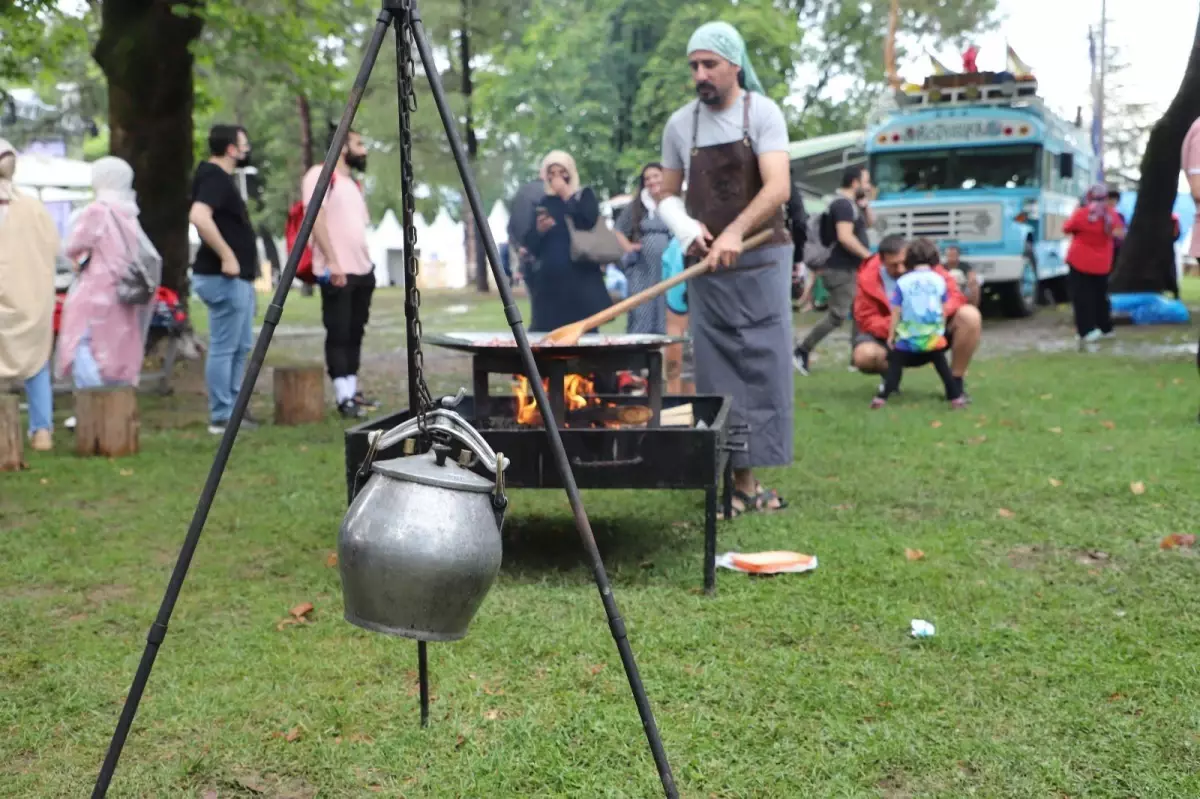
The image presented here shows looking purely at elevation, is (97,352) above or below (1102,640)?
above

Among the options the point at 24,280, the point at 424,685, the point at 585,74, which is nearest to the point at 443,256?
the point at 585,74

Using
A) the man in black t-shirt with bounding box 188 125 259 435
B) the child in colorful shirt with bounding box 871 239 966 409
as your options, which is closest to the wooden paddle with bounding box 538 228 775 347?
the man in black t-shirt with bounding box 188 125 259 435

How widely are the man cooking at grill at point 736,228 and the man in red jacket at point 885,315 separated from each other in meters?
4.72

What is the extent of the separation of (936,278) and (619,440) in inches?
232

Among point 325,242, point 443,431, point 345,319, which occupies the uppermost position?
point 325,242

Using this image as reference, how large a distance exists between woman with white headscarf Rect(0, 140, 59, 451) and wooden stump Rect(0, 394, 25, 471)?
1.08ft

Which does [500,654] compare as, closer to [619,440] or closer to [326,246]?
[619,440]

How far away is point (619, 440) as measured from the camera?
4859 mm

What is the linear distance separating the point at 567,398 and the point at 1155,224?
51.9 feet

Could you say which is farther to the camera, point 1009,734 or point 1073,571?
point 1073,571

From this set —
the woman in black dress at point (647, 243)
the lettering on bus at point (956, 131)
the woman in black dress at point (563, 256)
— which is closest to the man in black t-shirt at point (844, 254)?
the woman in black dress at point (647, 243)

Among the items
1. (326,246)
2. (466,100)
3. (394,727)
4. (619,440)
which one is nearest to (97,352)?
(326,246)

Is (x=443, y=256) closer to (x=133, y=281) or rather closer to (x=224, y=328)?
(x=133, y=281)

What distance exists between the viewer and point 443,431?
2.89 meters
